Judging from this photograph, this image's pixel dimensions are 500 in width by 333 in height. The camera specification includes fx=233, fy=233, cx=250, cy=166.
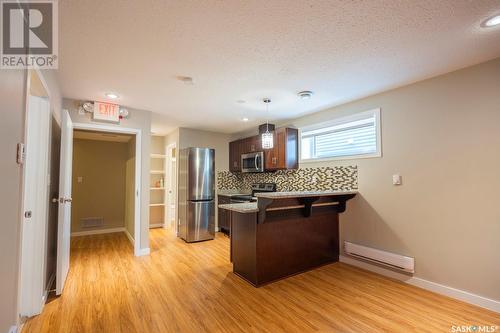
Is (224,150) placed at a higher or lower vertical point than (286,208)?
higher

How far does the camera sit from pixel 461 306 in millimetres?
2322

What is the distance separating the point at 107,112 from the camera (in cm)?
358

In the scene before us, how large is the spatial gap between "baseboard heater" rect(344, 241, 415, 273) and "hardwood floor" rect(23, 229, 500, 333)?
0.64ft

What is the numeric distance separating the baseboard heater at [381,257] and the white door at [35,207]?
12.0 ft

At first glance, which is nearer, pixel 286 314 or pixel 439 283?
pixel 286 314

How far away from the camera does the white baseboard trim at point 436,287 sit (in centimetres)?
227

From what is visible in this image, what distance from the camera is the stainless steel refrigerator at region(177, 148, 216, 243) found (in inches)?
187

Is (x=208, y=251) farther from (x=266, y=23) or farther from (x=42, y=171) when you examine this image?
(x=266, y=23)

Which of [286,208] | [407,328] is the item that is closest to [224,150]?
[286,208]

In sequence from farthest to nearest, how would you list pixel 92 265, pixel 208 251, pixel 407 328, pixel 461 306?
pixel 208 251 < pixel 92 265 < pixel 461 306 < pixel 407 328

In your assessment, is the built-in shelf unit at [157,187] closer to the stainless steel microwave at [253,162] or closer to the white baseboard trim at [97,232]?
the white baseboard trim at [97,232]

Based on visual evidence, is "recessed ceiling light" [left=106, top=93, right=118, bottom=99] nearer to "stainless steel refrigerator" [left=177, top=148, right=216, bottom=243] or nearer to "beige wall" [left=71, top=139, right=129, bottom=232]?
"stainless steel refrigerator" [left=177, top=148, right=216, bottom=243]

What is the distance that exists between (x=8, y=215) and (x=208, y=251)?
3.10 meters

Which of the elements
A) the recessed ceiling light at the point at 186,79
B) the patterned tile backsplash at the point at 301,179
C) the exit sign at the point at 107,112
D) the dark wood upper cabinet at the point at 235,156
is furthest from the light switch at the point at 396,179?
the exit sign at the point at 107,112
